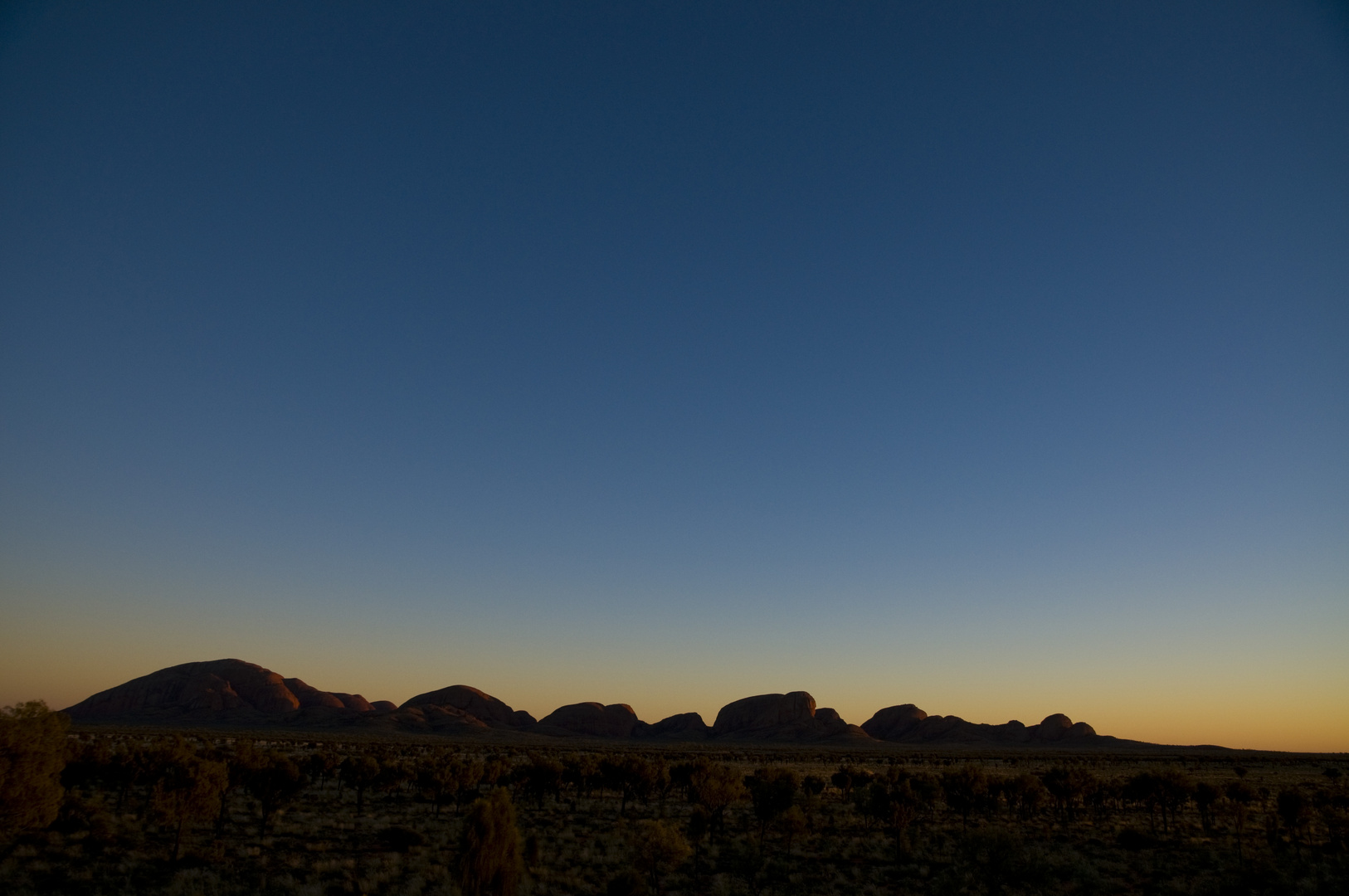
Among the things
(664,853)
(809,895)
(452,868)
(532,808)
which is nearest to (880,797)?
(809,895)

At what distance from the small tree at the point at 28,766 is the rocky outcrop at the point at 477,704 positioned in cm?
16877

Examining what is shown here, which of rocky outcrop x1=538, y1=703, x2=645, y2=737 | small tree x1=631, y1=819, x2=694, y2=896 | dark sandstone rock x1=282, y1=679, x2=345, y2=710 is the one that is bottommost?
rocky outcrop x1=538, y1=703, x2=645, y2=737

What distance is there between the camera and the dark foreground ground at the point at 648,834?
976 inches

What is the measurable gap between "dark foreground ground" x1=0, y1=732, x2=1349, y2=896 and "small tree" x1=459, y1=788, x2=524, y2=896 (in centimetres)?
27

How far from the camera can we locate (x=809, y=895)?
2455cm

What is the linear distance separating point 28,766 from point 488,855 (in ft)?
46.2

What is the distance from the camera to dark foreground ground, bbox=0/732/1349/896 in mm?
24781

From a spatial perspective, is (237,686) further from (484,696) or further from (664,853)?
(664,853)

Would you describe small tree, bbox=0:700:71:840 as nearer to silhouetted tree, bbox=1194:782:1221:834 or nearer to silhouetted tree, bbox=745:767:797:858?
silhouetted tree, bbox=745:767:797:858

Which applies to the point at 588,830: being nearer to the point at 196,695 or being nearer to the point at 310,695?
the point at 196,695

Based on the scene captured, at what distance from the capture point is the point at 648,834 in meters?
26.0

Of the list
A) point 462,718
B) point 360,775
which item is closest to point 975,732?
point 462,718

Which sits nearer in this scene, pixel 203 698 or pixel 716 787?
pixel 716 787

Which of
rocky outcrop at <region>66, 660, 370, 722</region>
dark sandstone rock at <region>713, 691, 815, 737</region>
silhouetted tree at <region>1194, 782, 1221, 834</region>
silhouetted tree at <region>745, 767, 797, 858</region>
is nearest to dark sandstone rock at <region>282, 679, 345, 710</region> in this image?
rocky outcrop at <region>66, 660, 370, 722</region>
